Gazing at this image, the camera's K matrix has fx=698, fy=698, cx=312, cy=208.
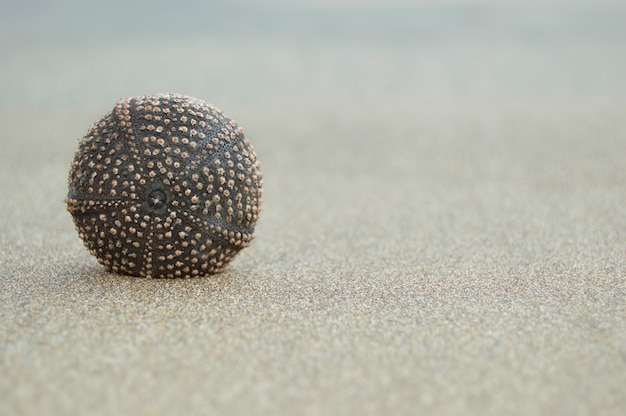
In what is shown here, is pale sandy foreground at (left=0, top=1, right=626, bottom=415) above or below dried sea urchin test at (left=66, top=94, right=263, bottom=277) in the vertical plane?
below

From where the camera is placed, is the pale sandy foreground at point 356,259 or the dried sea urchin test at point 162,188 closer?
the pale sandy foreground at point 356,259

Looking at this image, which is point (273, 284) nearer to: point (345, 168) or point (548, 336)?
point (548, 336)

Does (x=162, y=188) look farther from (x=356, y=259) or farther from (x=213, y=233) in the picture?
(x=356, y=259)

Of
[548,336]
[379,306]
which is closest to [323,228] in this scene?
[379,306]

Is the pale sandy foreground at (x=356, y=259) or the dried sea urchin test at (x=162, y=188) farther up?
the dried sea urchin test at (x=162, y=188)

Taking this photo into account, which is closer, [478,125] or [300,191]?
[300,191]
